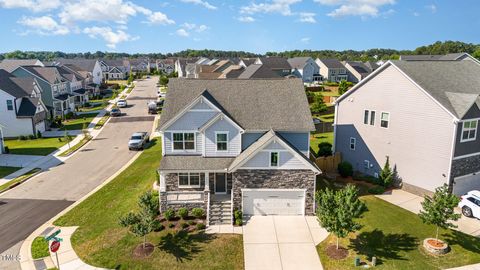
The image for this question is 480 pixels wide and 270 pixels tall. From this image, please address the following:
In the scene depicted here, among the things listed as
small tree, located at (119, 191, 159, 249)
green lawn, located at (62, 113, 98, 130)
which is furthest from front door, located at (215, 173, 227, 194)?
green lawn, located at (62, 113, 98, 130)

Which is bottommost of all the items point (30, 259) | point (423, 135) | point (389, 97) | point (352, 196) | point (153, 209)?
point (30, 259)

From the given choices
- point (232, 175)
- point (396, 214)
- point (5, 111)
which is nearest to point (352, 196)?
point (396, 214)

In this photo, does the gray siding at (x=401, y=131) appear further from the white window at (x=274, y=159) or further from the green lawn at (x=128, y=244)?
the green lawn at (x=128, y=244)

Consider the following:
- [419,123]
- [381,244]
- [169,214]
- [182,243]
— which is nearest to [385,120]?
[419,123]

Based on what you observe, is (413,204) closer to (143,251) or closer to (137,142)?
(143,251)

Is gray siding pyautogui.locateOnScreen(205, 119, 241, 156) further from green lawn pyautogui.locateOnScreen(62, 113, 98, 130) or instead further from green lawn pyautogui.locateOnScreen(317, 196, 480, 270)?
green lawn pyautogui.locateOnScreen(62, 113, 98, 130)

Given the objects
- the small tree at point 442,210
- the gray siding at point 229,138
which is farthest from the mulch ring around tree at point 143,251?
the small tree at point 442,210

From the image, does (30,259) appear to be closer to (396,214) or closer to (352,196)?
(352,196)
